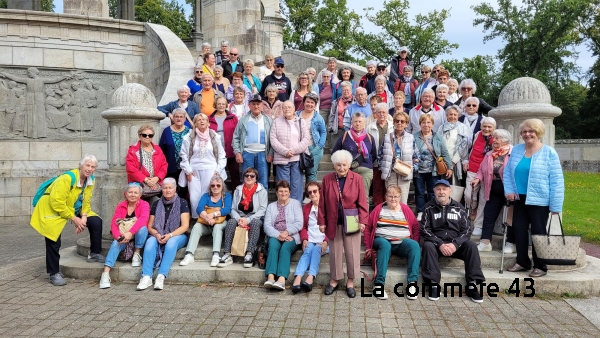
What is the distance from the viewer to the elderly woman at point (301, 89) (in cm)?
862

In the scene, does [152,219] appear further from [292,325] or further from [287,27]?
[287,27]

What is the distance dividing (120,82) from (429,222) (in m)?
9.36

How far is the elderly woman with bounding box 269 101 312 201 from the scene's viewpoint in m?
6.80

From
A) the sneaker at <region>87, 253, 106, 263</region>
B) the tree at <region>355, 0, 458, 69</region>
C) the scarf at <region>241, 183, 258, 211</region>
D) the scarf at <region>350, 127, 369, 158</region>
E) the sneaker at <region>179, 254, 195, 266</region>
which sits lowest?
the sneaker at <region>87, 253, 106, 263</region>

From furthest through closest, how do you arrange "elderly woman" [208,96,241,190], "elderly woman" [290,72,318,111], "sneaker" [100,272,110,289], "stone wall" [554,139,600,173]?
"stone wall" [554,139,600,173]
"elderly woman" [290,72,318,111]
"elderly woman" [208,96,241,190]
"sneaker" [100,272,110,289]

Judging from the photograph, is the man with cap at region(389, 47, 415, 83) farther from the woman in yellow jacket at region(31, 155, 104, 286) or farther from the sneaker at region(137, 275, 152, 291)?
the sneaker at region(137, 275, 152, 291)

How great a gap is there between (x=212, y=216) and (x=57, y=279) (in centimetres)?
201

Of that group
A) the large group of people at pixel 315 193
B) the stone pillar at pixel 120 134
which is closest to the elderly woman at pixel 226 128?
the large group of people at pixel 315 193

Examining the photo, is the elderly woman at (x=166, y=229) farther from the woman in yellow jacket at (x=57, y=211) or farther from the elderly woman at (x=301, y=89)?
the elderly woman at (x=301, y=89)

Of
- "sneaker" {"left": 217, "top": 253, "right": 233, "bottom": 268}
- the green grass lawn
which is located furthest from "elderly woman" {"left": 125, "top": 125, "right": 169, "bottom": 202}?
the green grass lawn

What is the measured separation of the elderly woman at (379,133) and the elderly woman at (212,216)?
207 cm

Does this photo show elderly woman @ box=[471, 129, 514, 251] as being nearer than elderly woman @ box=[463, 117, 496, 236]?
Yes

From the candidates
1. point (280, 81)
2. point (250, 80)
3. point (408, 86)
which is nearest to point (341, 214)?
point (280, 81)

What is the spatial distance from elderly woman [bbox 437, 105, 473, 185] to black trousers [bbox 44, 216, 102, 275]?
4.82m
